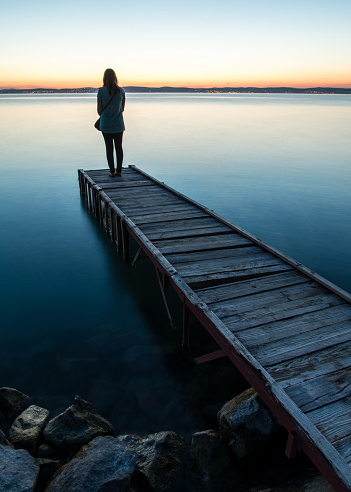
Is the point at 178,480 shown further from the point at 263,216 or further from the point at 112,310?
the point at 263,216

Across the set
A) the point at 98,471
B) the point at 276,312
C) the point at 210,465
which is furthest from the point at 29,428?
the point at 276,312

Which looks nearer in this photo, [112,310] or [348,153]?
[112,310]

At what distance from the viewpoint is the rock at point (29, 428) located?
3.70 meters

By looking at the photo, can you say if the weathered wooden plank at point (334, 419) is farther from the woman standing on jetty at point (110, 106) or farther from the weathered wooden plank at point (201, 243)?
the woman standing on jetty at point (110, 106)

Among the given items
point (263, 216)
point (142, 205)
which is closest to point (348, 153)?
point (263, 216)

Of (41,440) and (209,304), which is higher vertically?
(209,304)

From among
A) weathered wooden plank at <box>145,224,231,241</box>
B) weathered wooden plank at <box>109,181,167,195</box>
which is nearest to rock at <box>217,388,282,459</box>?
weathered wooden plank at <box>145,224,231,241</box>

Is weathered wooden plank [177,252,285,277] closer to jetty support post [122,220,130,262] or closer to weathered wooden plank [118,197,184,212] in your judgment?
jetty support post [122,220,130,262]

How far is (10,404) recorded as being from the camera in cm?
422

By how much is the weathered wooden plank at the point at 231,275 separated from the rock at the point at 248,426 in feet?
5.19

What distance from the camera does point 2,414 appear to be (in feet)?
13.8

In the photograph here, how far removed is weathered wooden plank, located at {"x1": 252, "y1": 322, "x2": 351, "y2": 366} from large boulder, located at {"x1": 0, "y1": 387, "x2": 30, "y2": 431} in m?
2.81

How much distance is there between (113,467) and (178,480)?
0.74 metres

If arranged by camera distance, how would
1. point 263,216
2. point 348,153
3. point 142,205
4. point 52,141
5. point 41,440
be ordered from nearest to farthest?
point 41,440, point 142,205, point 263,216, point 348,153, point 52,141
